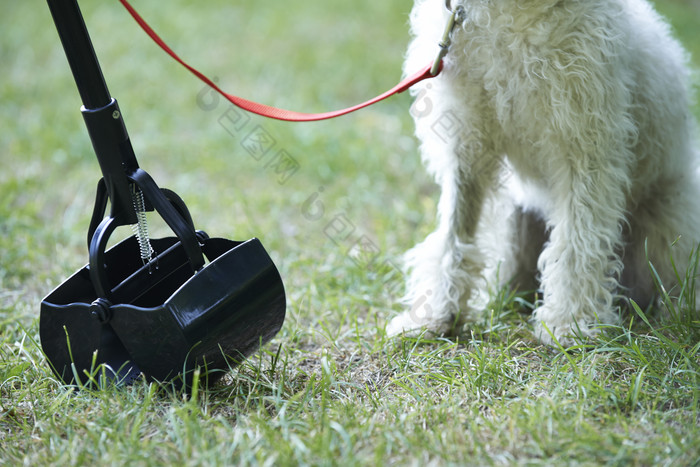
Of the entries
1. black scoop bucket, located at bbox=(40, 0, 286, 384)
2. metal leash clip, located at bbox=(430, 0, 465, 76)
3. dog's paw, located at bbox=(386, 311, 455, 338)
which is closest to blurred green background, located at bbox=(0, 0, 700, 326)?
dog's paw, located at bbox=(386, 311, 455, 338)

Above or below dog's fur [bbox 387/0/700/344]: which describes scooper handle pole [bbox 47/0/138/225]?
above

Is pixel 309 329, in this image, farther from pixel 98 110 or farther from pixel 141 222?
pixel 98 110

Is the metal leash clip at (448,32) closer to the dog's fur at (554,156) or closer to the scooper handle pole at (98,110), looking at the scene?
the dog's fur at (554,156)

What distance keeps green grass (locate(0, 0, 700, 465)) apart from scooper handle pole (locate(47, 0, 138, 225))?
632 millimetres

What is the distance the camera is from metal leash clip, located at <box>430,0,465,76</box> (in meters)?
2.02

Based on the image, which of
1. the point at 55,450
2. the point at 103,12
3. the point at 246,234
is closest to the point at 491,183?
the point at 246,234

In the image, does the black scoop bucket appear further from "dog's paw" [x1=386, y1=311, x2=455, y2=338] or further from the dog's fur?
the dog's fur

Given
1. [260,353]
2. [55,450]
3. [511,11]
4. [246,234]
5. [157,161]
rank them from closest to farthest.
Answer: [55,450] < [511,11] < [260,353] < [246,234] < [157,161]

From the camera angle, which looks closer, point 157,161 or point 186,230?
point 186,230

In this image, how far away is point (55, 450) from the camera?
1.69 metres

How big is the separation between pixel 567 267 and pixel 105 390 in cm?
159

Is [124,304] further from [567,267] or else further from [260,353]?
[567,267]

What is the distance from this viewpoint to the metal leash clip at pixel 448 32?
6.63 feet

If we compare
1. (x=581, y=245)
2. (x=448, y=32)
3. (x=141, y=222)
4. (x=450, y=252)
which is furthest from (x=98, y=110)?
(x=581, y=245)
